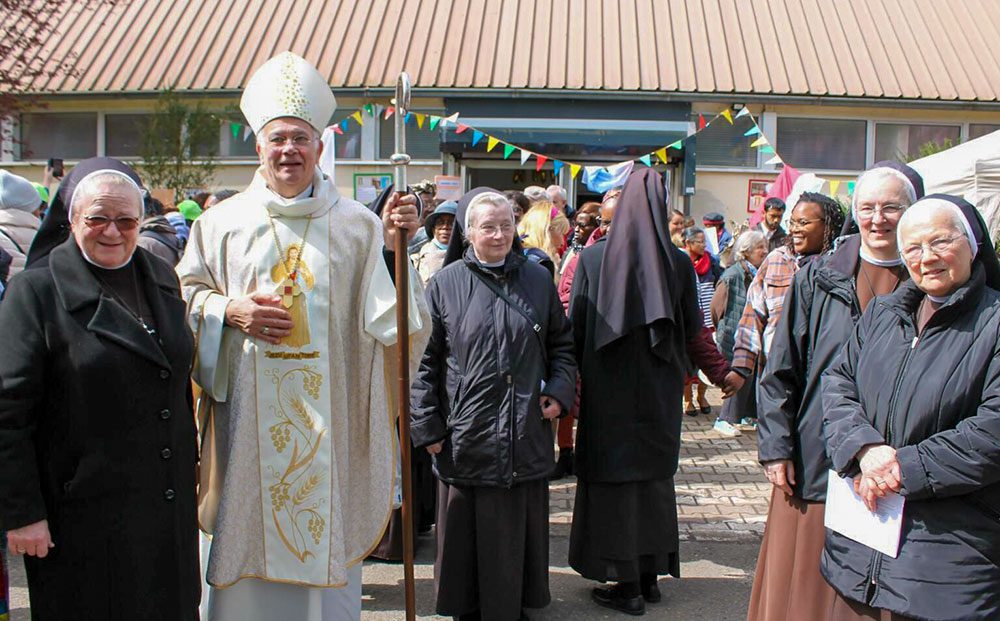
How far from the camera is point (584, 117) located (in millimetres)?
14383

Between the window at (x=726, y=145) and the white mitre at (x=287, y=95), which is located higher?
the window at (x=726, y=145)

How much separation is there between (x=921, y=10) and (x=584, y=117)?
6379mm

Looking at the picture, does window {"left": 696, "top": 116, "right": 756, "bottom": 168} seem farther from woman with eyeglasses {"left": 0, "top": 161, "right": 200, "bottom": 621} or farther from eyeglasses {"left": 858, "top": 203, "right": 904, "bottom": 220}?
woman with eyeglasses {"left": 0, "top": 161, "right": 200, "bottom": 621}

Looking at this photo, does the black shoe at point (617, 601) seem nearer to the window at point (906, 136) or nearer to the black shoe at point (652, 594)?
the black shoe at point (652, 594)

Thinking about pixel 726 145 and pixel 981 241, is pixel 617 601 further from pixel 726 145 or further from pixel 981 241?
pixel 726 145

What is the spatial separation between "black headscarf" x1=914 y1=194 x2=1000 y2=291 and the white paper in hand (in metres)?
0.75

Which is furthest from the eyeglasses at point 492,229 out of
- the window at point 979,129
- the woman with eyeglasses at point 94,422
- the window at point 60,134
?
the window at point 60,134

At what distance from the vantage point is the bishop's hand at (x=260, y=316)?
3.22 m

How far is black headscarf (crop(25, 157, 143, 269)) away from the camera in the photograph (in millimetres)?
2893

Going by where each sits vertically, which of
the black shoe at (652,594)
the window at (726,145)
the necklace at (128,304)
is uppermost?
the window at (726,145)

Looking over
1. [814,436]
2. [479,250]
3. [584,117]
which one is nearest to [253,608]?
[479,250]

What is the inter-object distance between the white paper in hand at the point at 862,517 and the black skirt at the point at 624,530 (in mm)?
1376

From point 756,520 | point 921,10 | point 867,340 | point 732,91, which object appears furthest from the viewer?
point 921,10

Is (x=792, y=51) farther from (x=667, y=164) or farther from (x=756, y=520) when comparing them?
(x=756, y=520)
